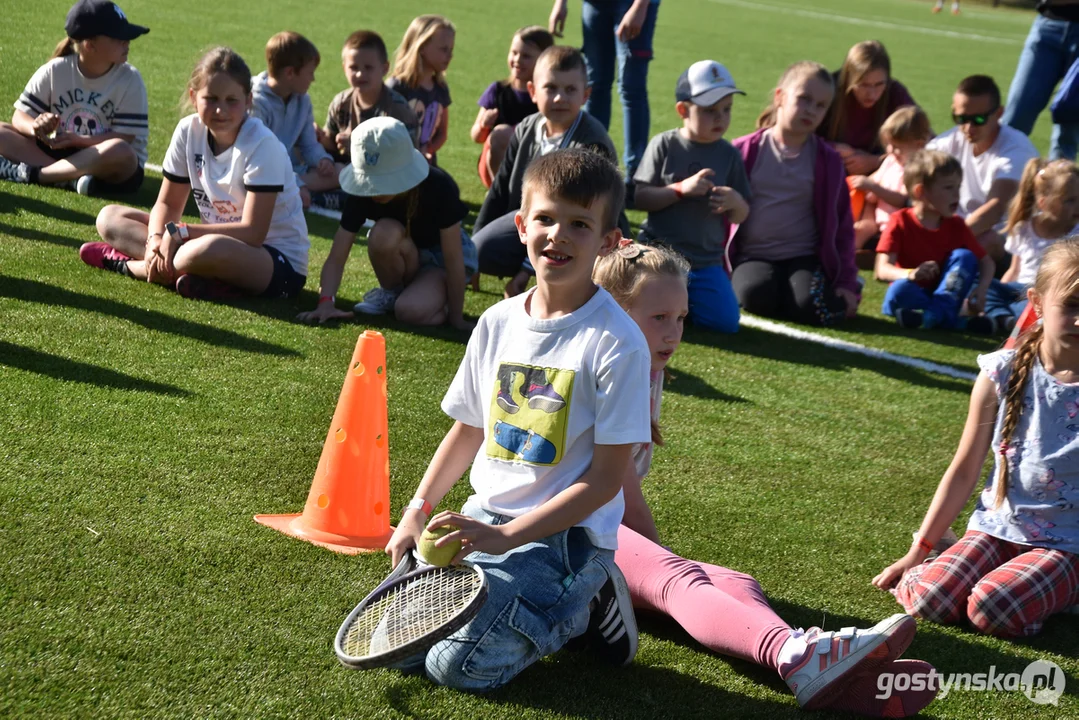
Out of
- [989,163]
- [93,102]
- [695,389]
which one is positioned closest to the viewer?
[695,389]

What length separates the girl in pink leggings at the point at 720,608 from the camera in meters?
2.77

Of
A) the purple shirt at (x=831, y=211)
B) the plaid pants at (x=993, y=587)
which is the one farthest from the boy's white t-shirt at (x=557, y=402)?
the purple shirt at (x=831, y=211)

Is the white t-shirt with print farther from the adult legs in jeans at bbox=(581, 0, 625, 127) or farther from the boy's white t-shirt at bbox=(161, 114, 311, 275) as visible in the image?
the boy's white t-shirt at bbox=(161, 114, 311, 275)

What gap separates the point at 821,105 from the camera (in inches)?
265

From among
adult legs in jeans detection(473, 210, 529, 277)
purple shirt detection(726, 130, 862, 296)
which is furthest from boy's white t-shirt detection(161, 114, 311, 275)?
purple shirt detection(726, 130, 862, 296)

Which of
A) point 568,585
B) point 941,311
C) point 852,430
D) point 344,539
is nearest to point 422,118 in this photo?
point 941,311

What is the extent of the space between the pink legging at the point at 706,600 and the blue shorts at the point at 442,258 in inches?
112

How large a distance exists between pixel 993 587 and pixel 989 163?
5.46m

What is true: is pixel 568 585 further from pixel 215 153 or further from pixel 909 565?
pixel 215 153

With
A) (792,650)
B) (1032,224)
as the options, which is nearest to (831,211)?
(1032,224)

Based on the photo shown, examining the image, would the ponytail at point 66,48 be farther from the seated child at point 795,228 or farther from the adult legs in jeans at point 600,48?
the seated child at point 795,228

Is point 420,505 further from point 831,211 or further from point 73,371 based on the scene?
point 831,211

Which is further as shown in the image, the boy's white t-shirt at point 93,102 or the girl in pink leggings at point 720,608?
the boy's white t-shirt at point 93,102

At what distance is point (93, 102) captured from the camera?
24.7ft
